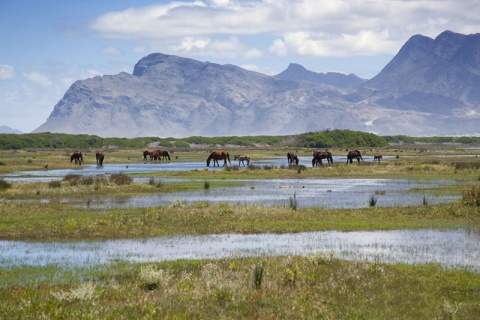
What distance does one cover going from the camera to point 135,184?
4691 cm

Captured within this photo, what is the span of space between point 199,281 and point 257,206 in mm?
15752

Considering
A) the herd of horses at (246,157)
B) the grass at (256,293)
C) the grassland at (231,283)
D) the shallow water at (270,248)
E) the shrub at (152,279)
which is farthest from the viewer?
the herd of horses at (246,157)

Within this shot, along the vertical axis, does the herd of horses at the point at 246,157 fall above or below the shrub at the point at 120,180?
above

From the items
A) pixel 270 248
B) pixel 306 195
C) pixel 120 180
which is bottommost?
pixel 270 248

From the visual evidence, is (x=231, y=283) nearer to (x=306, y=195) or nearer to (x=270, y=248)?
(x=270, y=248)

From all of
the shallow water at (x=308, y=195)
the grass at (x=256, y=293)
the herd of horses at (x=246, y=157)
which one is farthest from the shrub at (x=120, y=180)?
the grass at (x=256, y=293)

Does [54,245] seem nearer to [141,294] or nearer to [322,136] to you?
[141,294]

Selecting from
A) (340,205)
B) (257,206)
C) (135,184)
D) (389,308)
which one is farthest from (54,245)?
(135,184)

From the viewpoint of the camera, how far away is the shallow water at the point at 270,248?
20.8 metres

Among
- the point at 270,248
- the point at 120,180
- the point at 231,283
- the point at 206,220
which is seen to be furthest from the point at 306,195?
the point at 231,283

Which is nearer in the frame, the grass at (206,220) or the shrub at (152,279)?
the shrub at (152,279)

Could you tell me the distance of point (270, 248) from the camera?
2323 cm

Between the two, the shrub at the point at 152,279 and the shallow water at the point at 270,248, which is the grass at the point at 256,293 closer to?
the shrub at the point at 152,279

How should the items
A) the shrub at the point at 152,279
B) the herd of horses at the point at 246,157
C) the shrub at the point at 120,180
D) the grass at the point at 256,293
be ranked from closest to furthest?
the grass at the point at 256,293 → the shrub at the point at 152,279 → the shrub at the point at 120,180 → the herd of horses at the point at 246,157
